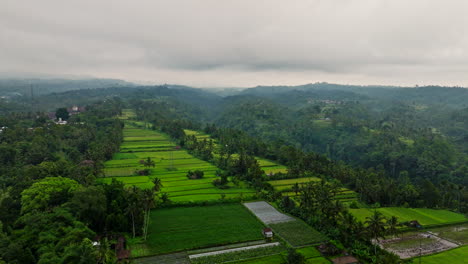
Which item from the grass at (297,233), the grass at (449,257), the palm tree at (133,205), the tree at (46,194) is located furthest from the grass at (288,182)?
the tree at (46,194)

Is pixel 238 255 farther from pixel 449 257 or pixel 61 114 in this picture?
pixel 61 114

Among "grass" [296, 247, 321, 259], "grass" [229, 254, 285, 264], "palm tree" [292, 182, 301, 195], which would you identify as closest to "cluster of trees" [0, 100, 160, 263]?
"grass" [229, 254, 285, 264]

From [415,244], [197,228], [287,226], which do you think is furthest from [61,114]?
[415,244]

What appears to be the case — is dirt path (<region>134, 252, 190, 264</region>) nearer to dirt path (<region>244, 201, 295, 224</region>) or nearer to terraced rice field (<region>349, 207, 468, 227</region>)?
dirt path (<region>244, 201, 295, 224</region>)

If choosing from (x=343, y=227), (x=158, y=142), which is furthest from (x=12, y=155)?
(x=343, y=227)

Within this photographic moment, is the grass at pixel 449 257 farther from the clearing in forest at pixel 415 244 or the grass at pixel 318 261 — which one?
the grass at pixel 318 261

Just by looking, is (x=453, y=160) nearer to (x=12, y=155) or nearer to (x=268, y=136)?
(x=268, y=136)

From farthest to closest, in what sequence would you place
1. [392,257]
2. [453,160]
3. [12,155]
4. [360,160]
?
1. [360,160]
2. [453,160]
3. [12,155]
4. [392,257]
